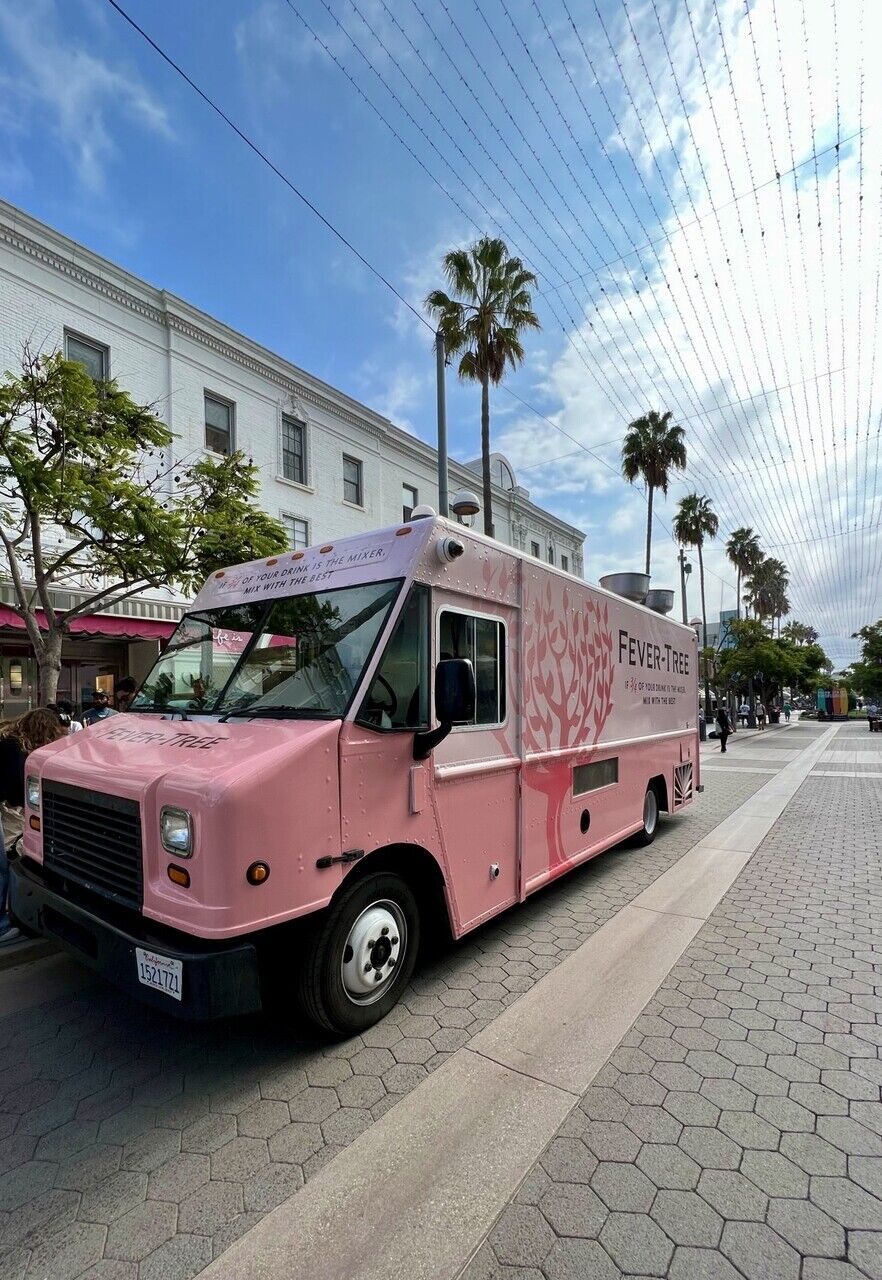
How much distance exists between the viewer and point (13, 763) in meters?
4.40

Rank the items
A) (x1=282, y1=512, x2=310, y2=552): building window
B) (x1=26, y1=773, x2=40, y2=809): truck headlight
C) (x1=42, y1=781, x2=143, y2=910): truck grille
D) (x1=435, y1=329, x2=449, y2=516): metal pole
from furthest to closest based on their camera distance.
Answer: (x1=282, y1=512, x2=310, y2=552): building window → (x1=435, y1=329, x2=449, y2=516): metal pole → (x1=26, y1=773, x2=40, y2=809): truck headlight → (x1=42, y1=781, x2=143, y2=910): truck grille

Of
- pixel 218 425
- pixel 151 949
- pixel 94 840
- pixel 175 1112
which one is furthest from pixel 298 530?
pixel 175 1112

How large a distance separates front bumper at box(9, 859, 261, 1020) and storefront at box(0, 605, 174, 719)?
A: 399 inches

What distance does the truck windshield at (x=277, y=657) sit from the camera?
3283 millimetres

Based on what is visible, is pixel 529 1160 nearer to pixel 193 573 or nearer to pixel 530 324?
pixel 193 573

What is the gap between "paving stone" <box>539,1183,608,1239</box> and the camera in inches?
82.8

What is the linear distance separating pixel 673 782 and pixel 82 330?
14938 mm

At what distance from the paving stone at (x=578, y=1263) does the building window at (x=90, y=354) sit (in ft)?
51.3

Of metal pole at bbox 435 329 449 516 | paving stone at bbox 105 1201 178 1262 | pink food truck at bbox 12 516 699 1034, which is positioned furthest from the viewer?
metal pole at bbox 435 329 449 516

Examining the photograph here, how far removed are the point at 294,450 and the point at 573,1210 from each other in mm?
18730

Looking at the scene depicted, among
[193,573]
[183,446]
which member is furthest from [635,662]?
[183,446]

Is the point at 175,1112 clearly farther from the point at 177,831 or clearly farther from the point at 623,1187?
the point at 623,1187

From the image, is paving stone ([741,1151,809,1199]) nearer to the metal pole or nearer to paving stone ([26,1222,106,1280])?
paving stone ([26,1222,106,1280])

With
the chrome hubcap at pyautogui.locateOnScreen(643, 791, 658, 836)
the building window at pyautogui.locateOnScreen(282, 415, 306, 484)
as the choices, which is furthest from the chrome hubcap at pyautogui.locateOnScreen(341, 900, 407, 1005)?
the building window at pyautogui.locateOnScreen(282, 415, 306, 484)
